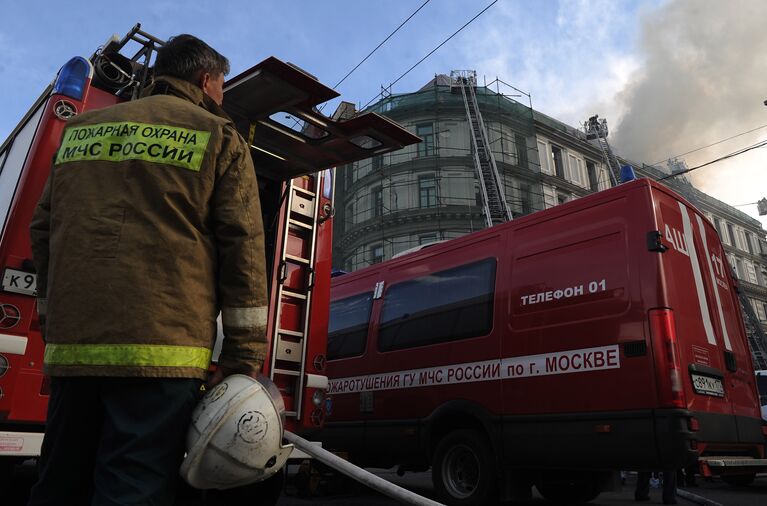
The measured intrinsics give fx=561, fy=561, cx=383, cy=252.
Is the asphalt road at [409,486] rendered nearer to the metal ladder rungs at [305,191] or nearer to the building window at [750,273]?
the metal ladder rungs at [305,191]

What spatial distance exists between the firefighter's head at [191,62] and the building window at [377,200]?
2957 centimetres

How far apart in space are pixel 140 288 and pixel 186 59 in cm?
92

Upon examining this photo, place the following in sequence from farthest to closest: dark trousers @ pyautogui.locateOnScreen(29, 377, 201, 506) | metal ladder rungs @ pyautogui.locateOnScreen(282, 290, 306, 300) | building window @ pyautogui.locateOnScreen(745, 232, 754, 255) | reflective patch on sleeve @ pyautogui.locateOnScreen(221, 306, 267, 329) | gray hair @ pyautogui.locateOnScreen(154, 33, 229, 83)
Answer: building window @ pyautogui.locateOnScreen(745, 232, 754, 255), metal ladder rungs @ pyautogui.locateOnScreen(282, 290, 306, 300), gray hair @ pyautogui.locateOnScreen(154, 33, 229, 83), reflective patch on sleeve @ pyautogui.locateOnScreen(221, 306, 267, 329), dark trousers @ pyautogui.locateOnScreen(29, 377, 201, 506)

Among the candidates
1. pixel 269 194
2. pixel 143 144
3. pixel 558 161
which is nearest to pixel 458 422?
pixel 269 194

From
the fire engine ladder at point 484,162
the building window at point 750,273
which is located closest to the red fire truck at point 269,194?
the fire engine ladder at point 484,162

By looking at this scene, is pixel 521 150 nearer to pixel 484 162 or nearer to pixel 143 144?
pixel 484 162

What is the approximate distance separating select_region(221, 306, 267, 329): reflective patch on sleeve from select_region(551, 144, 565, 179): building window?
3586 cm

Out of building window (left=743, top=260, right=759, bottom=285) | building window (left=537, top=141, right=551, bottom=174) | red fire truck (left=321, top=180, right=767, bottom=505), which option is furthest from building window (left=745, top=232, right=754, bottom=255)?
red fire truck (left=321, top=180, right=767, bottom=505)

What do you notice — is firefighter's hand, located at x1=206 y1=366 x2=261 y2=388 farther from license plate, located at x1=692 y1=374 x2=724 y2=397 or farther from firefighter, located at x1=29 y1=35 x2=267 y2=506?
license plate, located at x1=692 y1=374 x2=724 y2=397

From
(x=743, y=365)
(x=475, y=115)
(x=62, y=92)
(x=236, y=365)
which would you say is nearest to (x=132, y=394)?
(x=236, y=365)

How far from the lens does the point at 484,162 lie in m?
30.0

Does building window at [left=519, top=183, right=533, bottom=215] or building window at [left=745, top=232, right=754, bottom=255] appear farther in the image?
building window at [left=745, top=232, right=754, bottom=255]

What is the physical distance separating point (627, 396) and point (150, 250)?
371cm

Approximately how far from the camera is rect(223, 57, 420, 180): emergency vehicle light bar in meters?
3.77
